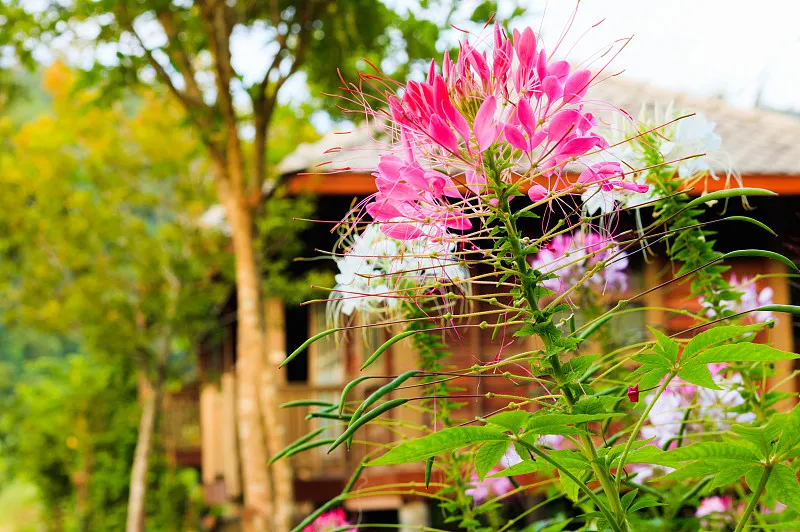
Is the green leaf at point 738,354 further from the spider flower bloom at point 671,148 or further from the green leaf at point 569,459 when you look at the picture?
the spider flower bloom at point 671,148

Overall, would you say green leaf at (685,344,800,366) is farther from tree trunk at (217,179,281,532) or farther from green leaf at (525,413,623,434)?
tree trunk at (217,179,281,532)

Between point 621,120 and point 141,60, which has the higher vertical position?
point 141,60

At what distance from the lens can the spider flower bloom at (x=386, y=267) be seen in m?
0.96

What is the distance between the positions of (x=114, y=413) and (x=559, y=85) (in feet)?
55.7

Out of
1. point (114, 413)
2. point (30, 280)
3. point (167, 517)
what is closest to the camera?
point (30, 280)

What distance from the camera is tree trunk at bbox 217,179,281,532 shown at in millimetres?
5895

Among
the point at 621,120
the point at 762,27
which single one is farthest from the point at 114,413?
the point at 621,120

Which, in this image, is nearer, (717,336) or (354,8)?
(717,336)

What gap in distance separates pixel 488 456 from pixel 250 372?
550 centimetres

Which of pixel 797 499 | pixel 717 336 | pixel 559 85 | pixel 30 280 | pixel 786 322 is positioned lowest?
pixel 797 499

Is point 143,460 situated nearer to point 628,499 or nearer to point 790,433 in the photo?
point 628,499

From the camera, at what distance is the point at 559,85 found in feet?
2.82

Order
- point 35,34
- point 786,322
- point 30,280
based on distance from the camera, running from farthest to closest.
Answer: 1. point 30,280
2. point 786,322
3. point 35,34

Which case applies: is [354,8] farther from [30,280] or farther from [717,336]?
[30,280]
